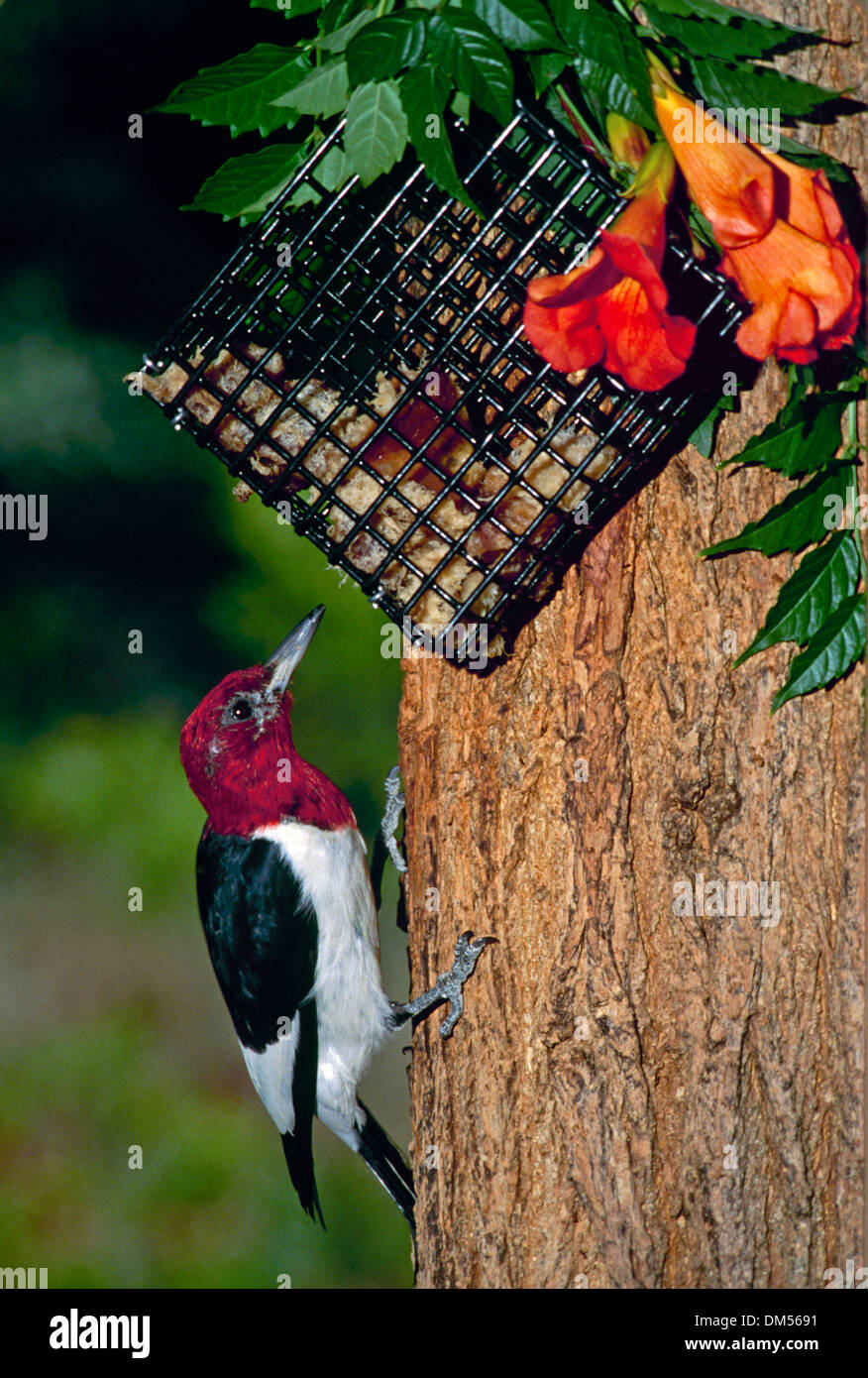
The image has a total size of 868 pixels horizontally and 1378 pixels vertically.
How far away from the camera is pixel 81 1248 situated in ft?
12.5

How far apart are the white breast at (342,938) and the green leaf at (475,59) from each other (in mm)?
1533

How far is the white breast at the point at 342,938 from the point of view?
7.97 ft

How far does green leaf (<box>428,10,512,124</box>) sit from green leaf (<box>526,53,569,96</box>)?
12 centimetres

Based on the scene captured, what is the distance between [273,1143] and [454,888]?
8.06 feet

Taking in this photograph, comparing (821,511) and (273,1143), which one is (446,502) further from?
(273,1143)

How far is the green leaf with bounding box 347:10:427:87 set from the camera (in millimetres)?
1360

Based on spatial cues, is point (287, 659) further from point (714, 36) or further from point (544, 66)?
point (714, 36)

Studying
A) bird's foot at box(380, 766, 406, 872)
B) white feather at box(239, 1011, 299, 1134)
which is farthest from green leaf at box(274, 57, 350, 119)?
white feather at box(239, 1011, 299, 1134)

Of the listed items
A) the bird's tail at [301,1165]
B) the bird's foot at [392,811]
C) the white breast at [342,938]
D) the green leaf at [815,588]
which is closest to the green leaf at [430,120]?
the green leaf at [815,588]

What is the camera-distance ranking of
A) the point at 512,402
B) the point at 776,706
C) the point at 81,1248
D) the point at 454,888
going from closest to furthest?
the point at 512,402, the point at 776,706, the point at 454,888, the point at 81,1248

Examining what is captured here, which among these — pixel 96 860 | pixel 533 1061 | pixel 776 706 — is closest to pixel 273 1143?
pixel 96 860

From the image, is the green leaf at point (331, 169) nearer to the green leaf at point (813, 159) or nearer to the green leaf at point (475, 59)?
the green leaf at point (475, 59)

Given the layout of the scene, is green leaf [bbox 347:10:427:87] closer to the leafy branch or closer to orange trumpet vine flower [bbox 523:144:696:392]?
the leafy branch

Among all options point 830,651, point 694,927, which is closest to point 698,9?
point 830,651
